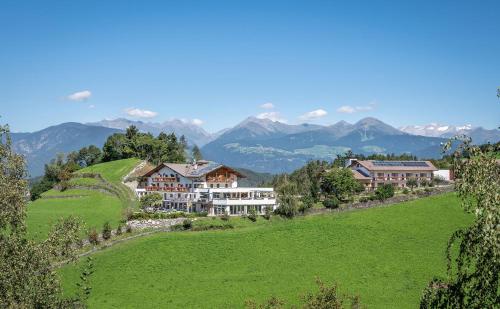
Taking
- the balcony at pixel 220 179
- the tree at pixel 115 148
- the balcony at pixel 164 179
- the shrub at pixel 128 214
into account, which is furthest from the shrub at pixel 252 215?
the tree at pixel 115 148

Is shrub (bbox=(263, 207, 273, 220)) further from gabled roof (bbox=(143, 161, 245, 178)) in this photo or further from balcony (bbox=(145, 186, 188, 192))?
balcony (bbox=(145, 186, 188, 192))

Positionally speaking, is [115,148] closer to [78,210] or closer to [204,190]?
[78,210]

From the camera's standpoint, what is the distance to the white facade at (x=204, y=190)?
85.7 m

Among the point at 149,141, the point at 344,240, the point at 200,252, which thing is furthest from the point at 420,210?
the point at 149,141

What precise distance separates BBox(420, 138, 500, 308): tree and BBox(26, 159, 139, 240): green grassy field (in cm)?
6447

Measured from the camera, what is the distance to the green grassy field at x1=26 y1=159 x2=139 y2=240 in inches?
3258

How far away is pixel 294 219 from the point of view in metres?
78.1

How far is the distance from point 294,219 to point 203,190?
20101 mm

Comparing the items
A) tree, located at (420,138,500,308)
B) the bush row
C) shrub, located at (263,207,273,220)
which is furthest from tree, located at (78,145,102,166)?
tree, located at (420,138,500,308)

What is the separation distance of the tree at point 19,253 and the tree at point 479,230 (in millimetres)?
16890

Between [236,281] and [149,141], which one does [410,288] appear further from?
[149,141]

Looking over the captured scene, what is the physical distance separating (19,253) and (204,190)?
6762 cm

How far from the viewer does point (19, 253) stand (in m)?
23.8

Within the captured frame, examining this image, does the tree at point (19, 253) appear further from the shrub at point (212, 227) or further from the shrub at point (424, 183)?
the shrub at point (424, 183)
